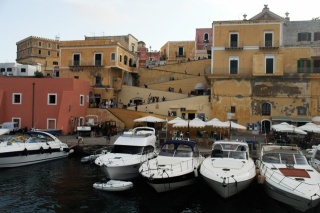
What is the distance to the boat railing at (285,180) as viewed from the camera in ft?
45.8

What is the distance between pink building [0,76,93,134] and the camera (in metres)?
33.8

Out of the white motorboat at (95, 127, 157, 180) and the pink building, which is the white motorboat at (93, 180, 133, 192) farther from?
the pink building

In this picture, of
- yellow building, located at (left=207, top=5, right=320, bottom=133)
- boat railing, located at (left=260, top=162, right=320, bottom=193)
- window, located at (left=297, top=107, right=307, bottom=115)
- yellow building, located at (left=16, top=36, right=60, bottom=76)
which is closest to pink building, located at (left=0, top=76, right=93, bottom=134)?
yellow building, located at (left=207, top=5, right=320, bottom=133)

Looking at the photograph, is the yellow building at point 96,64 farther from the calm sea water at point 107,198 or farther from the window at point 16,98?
the calm sea water at point 107,198

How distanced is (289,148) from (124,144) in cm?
1001

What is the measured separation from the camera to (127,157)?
63.8ft

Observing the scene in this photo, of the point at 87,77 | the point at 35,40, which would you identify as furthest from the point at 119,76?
the point at 35,40

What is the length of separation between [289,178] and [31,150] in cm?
1770

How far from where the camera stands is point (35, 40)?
8050 cm

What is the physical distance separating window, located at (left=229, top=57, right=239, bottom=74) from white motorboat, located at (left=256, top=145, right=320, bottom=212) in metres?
18.2

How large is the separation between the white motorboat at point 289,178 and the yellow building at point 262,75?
16.3 meters

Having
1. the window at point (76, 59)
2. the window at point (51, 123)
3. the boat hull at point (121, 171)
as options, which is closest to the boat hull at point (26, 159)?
the boat hull at point (121, 171)

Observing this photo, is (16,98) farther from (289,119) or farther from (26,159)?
(289,119)

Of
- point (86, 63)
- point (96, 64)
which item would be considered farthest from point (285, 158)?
point (86, 63)
